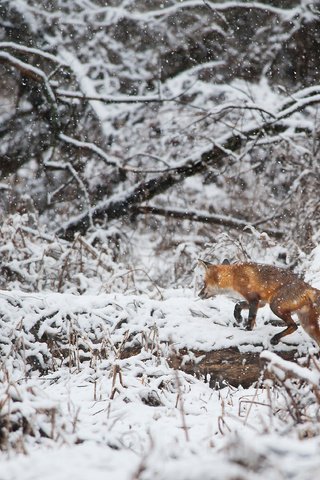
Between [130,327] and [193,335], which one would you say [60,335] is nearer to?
[130,327]

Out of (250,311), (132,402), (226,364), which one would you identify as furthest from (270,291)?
(132,402)

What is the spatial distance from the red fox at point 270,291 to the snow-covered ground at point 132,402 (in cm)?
19

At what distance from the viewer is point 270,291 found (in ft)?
19.4

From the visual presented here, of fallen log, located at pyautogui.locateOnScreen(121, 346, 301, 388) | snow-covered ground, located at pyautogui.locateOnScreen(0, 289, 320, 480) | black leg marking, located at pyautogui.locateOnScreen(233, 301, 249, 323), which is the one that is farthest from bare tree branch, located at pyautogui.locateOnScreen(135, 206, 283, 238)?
fallen log, located at pyautogui.locateOnScreen(121, 346, 301, 388)

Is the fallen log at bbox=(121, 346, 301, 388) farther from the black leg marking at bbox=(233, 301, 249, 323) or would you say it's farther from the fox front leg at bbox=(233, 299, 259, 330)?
the black leg marking at bbox=(233, 301, 249, 323)

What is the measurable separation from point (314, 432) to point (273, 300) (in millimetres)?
2665

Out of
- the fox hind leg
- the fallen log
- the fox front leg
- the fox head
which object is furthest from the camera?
the fox head

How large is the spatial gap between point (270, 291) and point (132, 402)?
87.3 inches

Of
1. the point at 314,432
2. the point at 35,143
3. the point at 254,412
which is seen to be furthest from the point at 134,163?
the point at 314,432

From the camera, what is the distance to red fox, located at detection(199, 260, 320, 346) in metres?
5.52

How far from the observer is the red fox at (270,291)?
5520mm

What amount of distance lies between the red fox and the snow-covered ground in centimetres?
19

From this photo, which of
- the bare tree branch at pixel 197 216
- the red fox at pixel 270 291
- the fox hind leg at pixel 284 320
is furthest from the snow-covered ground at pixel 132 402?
the bare tree branch at pixel 197 216

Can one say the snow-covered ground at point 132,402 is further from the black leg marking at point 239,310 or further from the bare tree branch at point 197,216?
the bare tree branch at point 197,216
